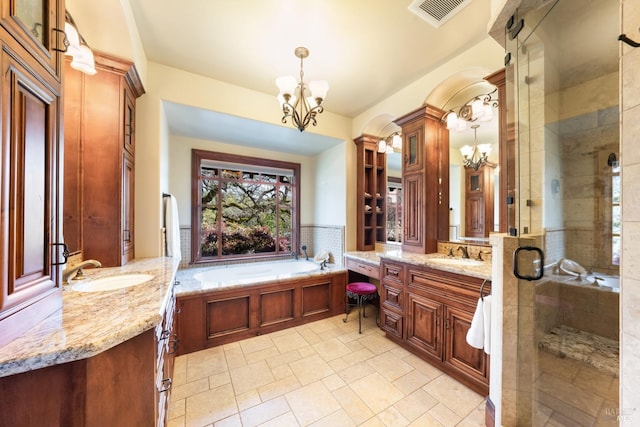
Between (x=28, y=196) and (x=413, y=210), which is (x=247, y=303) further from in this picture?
(x=413, y=210)

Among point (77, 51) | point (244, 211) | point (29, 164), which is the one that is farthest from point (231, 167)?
point (29, 164)

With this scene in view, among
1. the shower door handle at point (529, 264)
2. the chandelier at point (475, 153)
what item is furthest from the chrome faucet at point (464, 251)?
the shower door handle at point (529, 264)

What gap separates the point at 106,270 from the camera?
71.4 inches

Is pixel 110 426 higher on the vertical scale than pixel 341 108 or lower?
lower

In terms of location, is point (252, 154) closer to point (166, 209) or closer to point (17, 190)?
point (166, 209)

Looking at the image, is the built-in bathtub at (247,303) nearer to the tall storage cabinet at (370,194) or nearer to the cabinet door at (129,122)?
the tall storage cabinet at (370,194)

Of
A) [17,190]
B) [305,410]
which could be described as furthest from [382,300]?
[17,190]

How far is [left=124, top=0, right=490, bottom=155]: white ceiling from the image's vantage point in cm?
174

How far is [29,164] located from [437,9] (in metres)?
2.52

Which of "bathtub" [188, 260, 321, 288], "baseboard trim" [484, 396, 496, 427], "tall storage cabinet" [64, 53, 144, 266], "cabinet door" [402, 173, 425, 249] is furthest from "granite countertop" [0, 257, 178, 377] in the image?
"cabinet door" [402, 173, 425, 249]

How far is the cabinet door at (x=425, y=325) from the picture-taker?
2068 mm

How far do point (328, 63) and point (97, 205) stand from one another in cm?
246

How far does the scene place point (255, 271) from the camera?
3684mm

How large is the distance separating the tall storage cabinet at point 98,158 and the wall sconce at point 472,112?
10.3 ft
